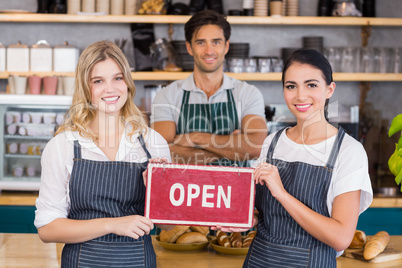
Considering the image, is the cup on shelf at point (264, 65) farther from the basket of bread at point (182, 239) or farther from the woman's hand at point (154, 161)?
the woman's hand at point (154, 161)

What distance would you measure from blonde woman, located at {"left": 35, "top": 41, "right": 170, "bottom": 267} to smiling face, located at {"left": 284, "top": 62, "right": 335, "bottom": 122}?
46cm

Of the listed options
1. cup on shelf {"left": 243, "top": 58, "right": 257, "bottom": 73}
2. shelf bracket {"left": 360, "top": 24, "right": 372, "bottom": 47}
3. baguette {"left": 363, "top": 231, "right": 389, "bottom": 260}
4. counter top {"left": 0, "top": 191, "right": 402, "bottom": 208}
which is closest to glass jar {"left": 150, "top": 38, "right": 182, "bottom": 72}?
cup on shelf {"left": 243, "top": 58, "right": 257, "bottom": 73}

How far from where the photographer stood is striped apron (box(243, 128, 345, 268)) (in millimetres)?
1504

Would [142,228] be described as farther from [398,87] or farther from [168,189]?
[398,87]

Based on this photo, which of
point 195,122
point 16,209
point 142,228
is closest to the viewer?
point 142,228

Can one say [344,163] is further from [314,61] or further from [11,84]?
[11,84]

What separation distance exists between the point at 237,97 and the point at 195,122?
0.83ft

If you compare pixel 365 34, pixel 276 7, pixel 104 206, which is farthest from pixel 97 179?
pixel 365 34

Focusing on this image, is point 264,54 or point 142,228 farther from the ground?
point 264,54

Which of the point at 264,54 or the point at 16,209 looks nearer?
the point at 16,209

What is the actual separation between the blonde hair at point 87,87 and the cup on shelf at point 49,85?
2.13 meters

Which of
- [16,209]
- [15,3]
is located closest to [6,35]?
[15,3]

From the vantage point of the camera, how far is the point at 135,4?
389 centimetres

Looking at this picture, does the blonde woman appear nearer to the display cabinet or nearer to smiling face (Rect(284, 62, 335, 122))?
smiling face (Rect(284, 62, 335, 122))
